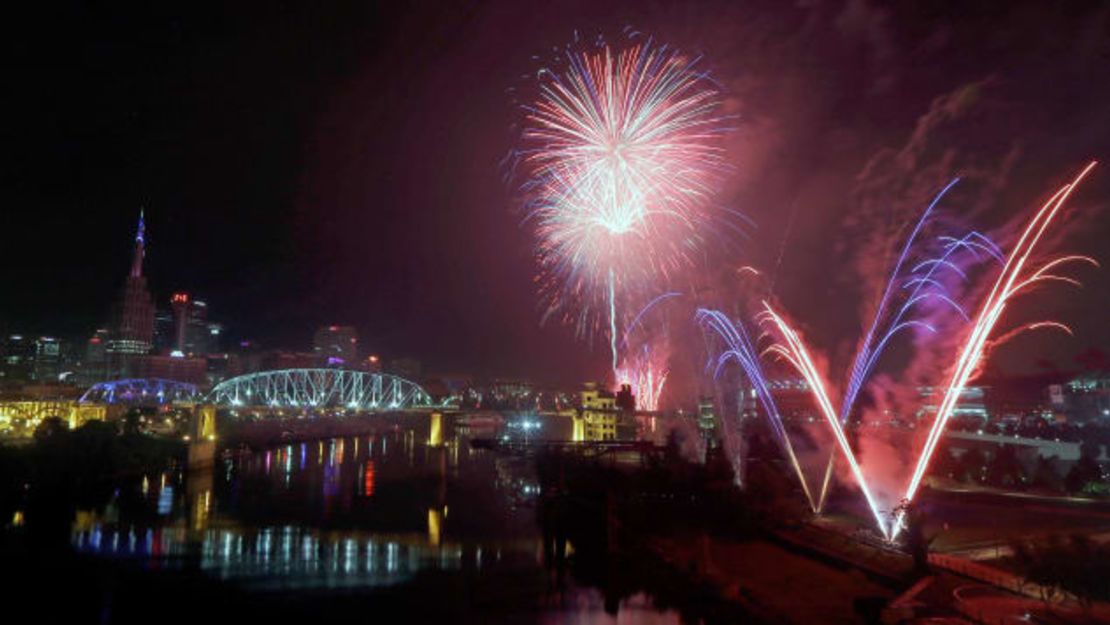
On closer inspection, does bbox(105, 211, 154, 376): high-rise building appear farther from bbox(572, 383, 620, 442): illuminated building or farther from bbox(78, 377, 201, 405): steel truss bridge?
bbox(572, 383, 620, 442): illuminated building

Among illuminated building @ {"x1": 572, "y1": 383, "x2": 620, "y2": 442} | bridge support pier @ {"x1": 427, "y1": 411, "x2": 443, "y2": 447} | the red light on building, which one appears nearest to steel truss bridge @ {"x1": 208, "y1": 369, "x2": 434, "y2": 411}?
bridge support pier @ {"x1": 427, "y1": 411, "x2": 443, "y2": 447}

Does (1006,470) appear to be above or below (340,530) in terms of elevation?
above

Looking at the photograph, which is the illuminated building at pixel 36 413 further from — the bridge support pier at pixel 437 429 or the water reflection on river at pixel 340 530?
the bridge support pier at pixel 437 429

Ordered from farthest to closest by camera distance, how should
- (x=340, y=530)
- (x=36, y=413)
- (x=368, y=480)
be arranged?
(x=36, y=413) < (x=368, y=480) < (x=340, y=530)

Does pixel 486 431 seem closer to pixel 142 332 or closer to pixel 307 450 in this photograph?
pixel 307 450

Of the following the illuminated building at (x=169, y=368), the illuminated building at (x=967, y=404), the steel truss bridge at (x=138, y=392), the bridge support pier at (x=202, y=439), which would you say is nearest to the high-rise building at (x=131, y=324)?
the illuminated building at (x=169, y=368)

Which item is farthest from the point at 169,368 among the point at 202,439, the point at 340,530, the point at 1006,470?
the point at 1006,470

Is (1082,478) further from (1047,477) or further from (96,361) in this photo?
(96,361)
